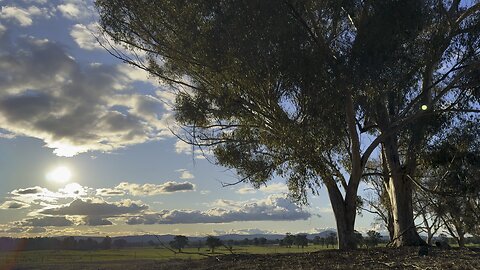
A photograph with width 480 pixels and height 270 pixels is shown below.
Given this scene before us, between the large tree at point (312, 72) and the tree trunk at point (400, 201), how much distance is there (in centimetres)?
3

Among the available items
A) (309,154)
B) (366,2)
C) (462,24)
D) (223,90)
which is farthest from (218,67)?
(462,24)

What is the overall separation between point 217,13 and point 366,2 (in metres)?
4.06

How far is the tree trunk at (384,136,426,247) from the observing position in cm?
1541

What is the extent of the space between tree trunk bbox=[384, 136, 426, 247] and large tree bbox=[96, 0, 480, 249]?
0.03 metres

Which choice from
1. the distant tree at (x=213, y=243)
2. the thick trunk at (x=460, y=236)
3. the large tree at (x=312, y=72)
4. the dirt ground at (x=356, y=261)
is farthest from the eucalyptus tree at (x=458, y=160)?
the thick trunk at (x=460, y=236)

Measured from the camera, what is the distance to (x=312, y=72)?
Result: 1275 cm

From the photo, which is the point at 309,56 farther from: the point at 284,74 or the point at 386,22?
the point at 386,22

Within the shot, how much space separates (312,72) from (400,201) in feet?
19.6

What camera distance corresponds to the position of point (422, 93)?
1525 cm

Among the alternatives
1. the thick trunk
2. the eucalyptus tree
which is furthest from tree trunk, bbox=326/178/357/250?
the thick trunk

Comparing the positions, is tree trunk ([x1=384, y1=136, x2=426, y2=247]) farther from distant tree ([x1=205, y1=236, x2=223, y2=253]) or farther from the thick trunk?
the thick trunk

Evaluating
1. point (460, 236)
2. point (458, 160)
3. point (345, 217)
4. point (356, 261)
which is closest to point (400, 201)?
point (345, 217)

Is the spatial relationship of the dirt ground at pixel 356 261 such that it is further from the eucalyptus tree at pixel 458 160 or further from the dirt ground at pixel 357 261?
the eucalyptus tree at pixel 458 160

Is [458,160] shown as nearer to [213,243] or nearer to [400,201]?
[400,201]
